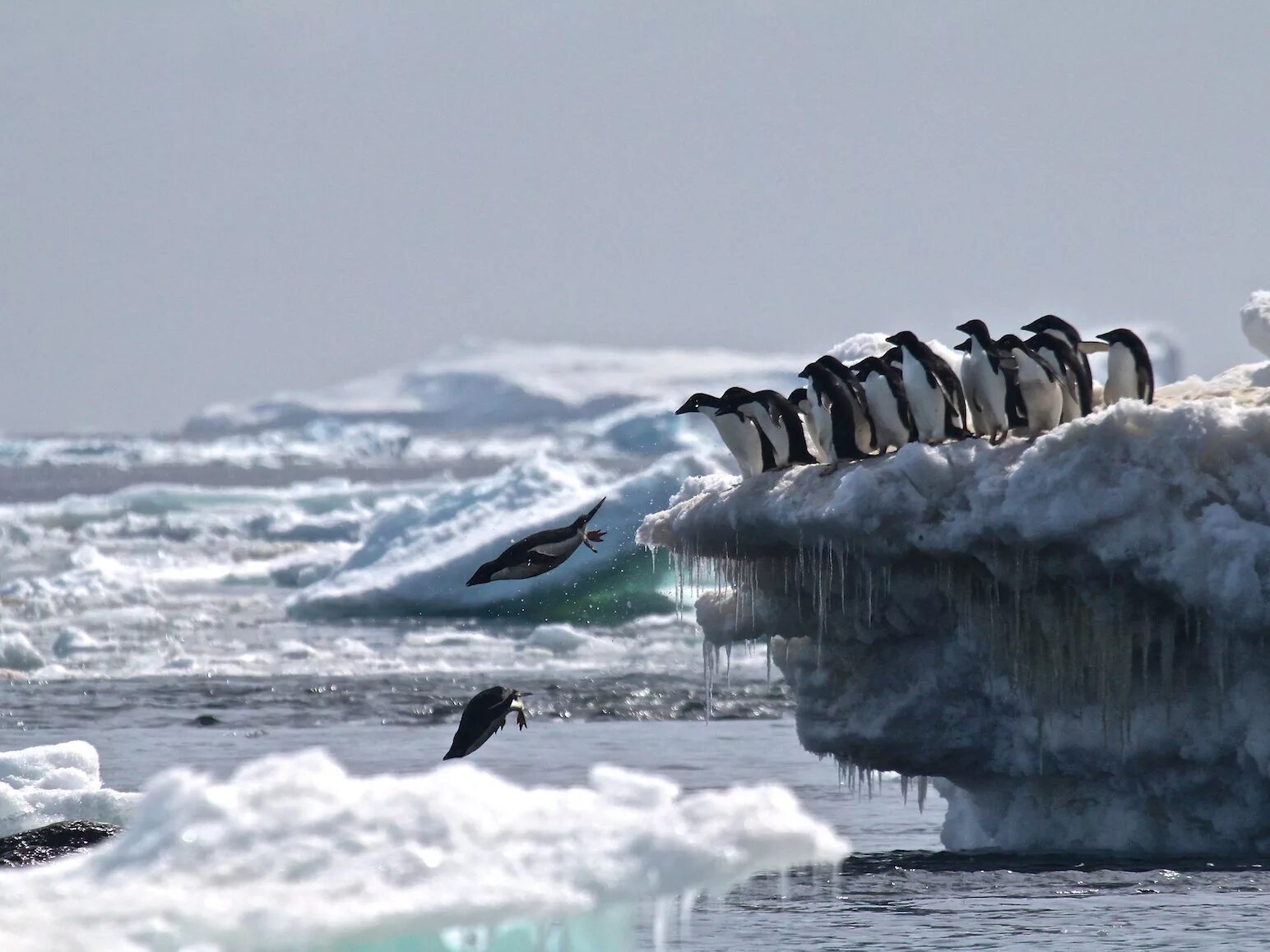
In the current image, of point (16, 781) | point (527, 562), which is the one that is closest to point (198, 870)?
point (527, 562)

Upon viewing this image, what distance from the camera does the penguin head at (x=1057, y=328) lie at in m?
11.4

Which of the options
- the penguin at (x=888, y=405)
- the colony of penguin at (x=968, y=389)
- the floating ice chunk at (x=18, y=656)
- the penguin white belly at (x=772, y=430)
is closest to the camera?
the colony of penguin at (x=968, y=389)

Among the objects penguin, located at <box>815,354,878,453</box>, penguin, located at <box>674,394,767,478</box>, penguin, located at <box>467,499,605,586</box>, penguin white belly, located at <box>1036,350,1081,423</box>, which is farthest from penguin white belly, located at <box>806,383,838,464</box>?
penguin, located at <box>467,499,605,586</box>

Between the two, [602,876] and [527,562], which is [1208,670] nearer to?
[527,562]

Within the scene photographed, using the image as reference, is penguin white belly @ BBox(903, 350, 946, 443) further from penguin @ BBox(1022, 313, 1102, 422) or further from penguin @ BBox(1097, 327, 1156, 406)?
penguin @ BBox(1097, 327, 1156, 406)

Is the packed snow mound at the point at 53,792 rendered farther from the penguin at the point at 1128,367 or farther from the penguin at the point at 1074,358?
the penguin at the point at 1128,367

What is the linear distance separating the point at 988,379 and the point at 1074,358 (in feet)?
1.83

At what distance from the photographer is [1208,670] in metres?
10.5

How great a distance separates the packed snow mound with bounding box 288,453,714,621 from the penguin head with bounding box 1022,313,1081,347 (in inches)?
612

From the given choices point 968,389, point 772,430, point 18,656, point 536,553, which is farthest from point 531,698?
point 536,553

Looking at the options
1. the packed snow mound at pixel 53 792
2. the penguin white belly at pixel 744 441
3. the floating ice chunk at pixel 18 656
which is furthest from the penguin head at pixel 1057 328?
the floating ice chunk at pixel 18 656

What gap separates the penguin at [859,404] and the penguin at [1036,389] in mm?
867

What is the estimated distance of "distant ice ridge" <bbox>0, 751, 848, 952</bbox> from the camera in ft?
21.5

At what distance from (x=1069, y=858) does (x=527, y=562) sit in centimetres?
337
